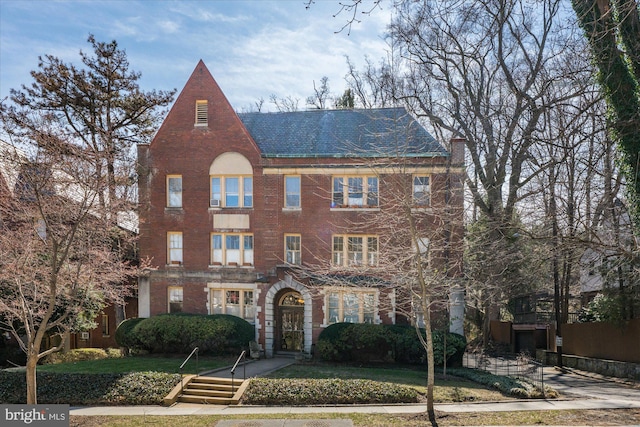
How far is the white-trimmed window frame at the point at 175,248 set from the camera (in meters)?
26.3

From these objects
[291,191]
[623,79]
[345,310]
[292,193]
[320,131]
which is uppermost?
Answer: [320,131]

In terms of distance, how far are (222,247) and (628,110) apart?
18755 mm

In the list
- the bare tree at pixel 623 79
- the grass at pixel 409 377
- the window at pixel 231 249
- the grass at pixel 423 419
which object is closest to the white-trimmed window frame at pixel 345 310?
the grass at pixel 409 377

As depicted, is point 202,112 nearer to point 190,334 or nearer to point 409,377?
point 190,334

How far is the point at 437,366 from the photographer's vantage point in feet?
70.8

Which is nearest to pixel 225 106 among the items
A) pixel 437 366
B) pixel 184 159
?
pixel 184 159

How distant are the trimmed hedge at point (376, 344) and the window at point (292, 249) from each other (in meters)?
4.19

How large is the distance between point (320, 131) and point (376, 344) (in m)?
11.6

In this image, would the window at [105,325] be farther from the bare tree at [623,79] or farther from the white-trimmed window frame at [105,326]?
the bare tree at [623,79]

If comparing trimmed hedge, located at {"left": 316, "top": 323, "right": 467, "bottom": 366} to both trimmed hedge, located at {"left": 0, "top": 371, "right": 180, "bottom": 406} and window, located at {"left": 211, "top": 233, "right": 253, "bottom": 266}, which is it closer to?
window, located at {"left": 211, "top": 233, "right": 253, "bottom": 266}

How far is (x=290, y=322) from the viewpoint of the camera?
84.5 feet

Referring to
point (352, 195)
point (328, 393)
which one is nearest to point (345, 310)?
point (352, 195)

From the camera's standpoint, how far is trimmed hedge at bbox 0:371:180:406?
16.3 metres

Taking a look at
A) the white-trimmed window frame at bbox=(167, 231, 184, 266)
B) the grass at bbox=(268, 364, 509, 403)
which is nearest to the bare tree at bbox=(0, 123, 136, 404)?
the white-trimmed window frame at bbox=(167, 231, 184, 266)
